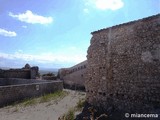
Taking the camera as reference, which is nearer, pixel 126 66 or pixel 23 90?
pixel 126 66

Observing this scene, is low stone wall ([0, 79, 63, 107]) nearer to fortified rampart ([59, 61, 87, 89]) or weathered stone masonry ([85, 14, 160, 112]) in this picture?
fortified rampart ([59, 61, 87, 89])

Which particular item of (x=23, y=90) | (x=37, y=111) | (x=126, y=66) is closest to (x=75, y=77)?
(x=23, y=90)

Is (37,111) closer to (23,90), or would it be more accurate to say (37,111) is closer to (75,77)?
(23,90)

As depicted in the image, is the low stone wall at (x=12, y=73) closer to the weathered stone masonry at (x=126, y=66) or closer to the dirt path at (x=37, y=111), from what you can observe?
the dirt path at (x=37, y=111)

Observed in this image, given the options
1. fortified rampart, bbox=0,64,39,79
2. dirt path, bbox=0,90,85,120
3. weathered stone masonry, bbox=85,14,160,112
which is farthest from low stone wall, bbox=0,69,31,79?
weathered stone masonry, bbox=85,14,160,112

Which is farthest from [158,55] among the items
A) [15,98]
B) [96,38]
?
[15,98]

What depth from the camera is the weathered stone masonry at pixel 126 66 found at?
33.7ft

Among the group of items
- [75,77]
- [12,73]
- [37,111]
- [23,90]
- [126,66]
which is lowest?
[37,111]

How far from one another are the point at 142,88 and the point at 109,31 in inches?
142

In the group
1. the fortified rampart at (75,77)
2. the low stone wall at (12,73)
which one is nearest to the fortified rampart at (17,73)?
the low stone wall at (12,73)

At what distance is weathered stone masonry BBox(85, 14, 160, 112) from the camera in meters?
10.3

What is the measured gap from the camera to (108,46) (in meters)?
12.6

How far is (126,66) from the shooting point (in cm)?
1143

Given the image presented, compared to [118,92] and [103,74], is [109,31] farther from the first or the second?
[118,92]
